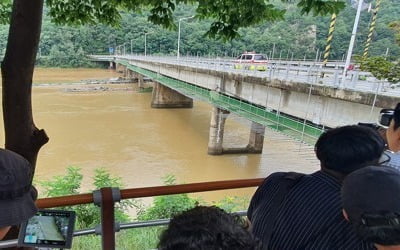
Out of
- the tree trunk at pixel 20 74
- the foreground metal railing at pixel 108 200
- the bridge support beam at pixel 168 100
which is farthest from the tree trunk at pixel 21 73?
the bridge support beam at pixel 168 100

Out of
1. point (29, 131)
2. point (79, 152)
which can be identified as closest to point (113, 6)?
point (29, 131)

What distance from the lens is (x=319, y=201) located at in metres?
1.02

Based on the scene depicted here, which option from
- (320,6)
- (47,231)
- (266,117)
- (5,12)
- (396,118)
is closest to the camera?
(47,231)

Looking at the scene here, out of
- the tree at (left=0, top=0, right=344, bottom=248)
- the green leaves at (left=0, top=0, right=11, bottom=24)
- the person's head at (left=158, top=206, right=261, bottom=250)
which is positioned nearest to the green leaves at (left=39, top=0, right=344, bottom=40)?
the tree at (left=0, top=0, right=344, bottom=248)

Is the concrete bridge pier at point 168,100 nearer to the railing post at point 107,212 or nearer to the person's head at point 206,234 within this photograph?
the railing post at point 107,212

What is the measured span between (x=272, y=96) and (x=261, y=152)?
15.4 feet

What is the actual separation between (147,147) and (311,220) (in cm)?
1310

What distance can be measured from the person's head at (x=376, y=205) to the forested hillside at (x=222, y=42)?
2110mm

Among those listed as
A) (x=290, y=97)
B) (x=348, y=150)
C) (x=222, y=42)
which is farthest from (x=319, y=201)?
(x=290, y=97)

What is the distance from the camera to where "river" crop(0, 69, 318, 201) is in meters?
11.1

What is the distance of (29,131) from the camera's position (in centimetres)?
168

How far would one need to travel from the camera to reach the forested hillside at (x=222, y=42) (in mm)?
11984

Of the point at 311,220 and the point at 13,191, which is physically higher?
the point at 13,191

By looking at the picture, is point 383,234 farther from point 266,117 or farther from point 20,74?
point 266,117
